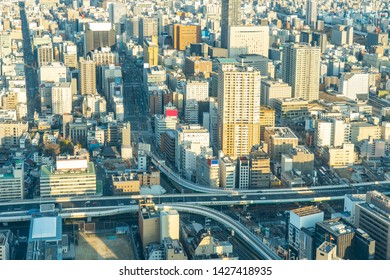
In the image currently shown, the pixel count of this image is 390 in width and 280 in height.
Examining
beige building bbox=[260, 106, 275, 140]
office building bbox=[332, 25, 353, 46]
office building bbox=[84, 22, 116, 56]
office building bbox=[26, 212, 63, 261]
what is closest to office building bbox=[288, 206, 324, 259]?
office building bbox=[26, 212, 63, 261]

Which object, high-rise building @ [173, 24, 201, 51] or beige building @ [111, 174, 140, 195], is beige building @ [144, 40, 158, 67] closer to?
high-rise building @ [173, 24, 201, 51]

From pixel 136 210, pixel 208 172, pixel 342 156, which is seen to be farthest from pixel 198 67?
pixel 136 210

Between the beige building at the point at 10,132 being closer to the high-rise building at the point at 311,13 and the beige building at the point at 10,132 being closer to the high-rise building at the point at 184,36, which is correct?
the high-rise building at the point at 184,36

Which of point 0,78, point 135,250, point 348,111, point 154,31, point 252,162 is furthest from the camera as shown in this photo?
point 154,31

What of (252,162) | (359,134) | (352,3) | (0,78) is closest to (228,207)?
(252,162)

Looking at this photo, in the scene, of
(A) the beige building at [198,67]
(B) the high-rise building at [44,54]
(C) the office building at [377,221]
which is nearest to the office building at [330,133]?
(C) the office building at [377,221]

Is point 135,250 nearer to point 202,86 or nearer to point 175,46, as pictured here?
point 202,86

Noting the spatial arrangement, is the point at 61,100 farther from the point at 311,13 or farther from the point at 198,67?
the point at 311,13
